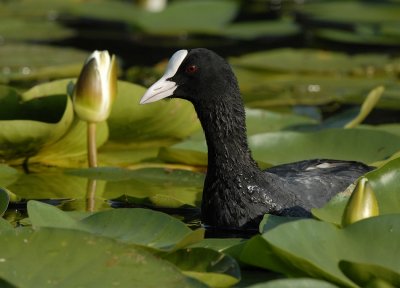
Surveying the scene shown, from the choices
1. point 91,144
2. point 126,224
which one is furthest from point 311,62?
point 126,224

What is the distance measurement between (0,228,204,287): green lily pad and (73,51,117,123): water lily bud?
1605 mm

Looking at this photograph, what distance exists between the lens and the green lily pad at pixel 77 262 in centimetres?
282

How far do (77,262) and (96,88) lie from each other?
1751 mm

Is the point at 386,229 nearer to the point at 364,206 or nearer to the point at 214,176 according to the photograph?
the point at 364,206

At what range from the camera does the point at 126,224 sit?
3393 millimetres

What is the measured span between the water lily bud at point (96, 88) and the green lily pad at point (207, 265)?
1.54 metres

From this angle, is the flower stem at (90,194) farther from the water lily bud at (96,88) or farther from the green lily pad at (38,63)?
the green lily pad at (38,63)

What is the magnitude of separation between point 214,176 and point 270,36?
4.93 m

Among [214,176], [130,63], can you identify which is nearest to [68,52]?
[130,63]

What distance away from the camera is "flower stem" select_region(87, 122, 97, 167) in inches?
187

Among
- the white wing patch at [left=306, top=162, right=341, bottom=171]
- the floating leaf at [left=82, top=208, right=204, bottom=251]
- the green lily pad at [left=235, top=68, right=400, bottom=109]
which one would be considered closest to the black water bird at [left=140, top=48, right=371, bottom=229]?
the white wing patch at [left=306, top=162, right=341, bottom=171]

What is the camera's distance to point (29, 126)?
4.56m

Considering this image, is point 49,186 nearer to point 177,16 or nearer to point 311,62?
point 311,62

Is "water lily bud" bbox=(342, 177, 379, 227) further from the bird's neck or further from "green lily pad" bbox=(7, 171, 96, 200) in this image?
"green lily pad" bbox=(7, 171, 96, 200)
